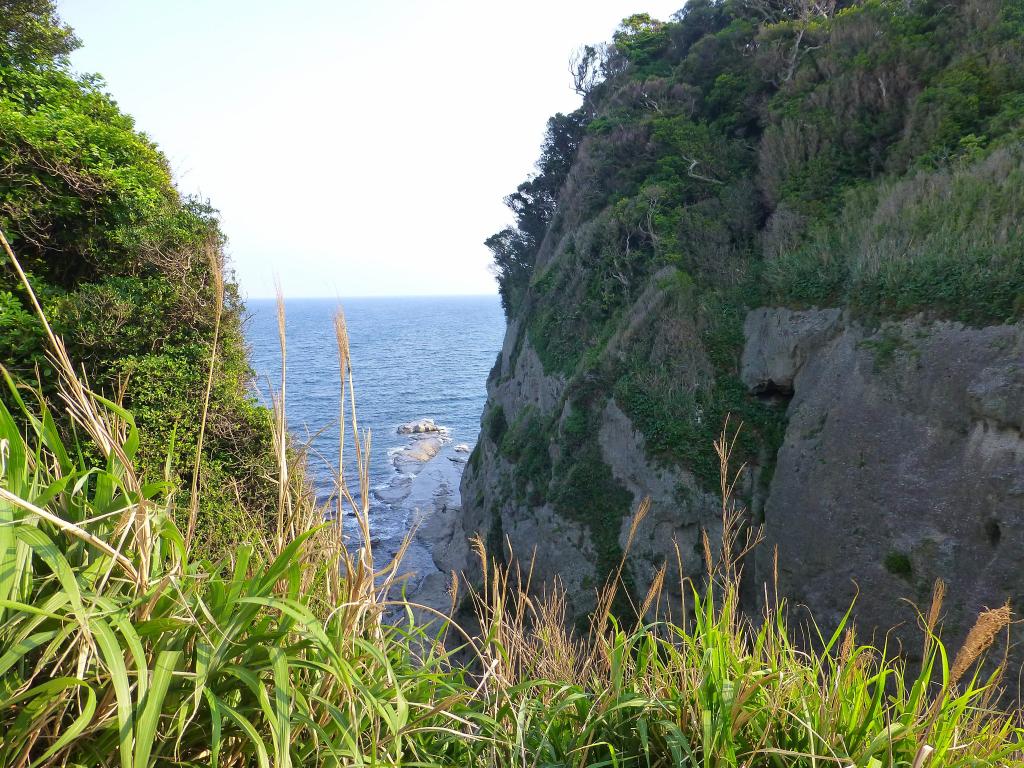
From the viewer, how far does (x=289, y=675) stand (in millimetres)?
1786

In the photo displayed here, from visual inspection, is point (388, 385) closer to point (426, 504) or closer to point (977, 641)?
point (426, 504)

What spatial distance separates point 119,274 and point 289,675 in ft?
26.6

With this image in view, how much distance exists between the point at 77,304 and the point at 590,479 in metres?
11.0

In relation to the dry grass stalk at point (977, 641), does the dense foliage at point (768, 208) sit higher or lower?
higher

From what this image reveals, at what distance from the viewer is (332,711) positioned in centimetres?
173

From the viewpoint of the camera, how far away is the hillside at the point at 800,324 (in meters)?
9.20

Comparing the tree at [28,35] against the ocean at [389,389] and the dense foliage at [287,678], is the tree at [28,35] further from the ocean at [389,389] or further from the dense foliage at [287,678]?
the dense foliage at [287,678]

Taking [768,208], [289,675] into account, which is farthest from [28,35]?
[768,208]

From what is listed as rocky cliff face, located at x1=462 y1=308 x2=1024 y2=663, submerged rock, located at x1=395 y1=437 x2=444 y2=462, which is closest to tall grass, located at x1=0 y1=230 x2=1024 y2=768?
rocky cliff face, located at x1=462 y1=308 x2=1024 y2=663

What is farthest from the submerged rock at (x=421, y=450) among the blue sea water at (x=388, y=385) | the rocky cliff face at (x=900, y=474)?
the rocky cliff face at (x=900, y=474)

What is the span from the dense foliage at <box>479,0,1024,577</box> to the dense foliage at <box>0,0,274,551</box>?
926 centimetres

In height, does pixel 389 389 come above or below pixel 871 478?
below

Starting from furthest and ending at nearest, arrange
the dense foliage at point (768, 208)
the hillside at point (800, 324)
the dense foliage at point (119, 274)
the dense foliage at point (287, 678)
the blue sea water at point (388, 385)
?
the blue sea water at point (388, 385)
the dense foliage at point (768, 208)
the hillside at point (800, 324)
the dense foliage at point (119, 274)
the dense foliage at point (287, 678)

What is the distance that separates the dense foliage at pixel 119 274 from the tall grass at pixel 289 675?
5024 millimetres
